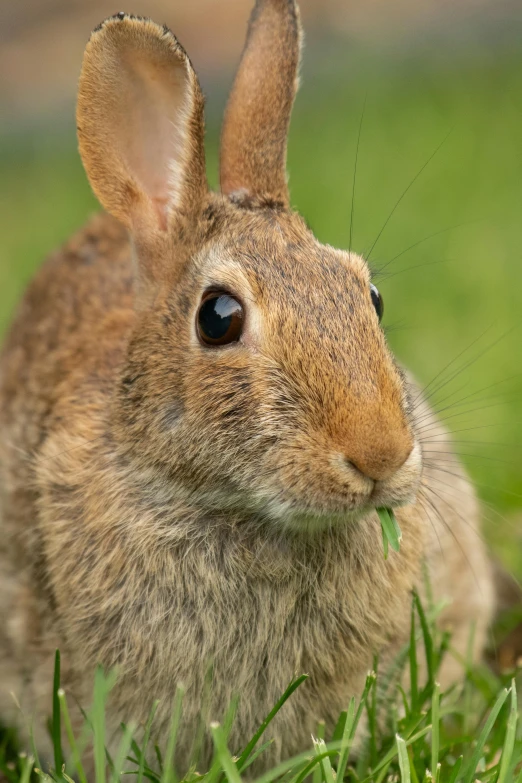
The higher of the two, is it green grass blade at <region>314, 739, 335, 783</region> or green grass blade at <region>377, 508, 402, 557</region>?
green grass blade at <region>377, 508, 402, 557</region>

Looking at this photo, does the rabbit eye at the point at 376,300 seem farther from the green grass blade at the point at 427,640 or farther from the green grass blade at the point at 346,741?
the green grass blade at the point at 346,741

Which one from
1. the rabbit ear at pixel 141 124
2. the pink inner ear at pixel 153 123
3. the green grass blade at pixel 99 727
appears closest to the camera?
the green grass blade at pixel 99 727

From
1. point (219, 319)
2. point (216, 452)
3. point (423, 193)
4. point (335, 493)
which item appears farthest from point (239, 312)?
point (423, 193)

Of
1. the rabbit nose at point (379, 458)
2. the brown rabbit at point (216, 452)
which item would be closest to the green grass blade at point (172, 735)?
the brown rabbit at point (216, 452)

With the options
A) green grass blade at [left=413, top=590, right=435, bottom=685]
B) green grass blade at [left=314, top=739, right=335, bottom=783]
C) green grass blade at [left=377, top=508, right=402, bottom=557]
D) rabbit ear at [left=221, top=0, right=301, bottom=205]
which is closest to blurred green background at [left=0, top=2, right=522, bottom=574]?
rabbit ear at [left=221, top=0, right=301, bottom=205]

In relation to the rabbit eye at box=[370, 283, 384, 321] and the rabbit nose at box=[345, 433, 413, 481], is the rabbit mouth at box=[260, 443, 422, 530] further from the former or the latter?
the rabbit eye at box=[370, 283, 384, 321]

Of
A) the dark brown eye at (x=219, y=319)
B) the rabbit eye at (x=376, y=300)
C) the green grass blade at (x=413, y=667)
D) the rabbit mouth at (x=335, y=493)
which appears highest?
the rabbit eye at (x=376, y=300)

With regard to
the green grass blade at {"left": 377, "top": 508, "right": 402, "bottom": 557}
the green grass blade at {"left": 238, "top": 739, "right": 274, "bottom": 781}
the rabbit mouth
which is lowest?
the green grass blade at {"left": 238, "top": 739, "right": 274, "bottom": 781}

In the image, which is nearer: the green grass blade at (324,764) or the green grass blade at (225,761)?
the green grass blade at (225,761)

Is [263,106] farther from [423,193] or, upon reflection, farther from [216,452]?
[423,193]
